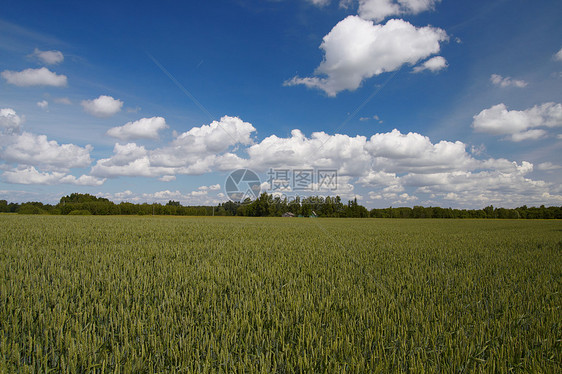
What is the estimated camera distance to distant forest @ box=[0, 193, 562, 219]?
277 ft

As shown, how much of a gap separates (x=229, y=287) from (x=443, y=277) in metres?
4.02

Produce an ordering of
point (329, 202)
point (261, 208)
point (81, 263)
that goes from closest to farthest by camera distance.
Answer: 1. point (81, 263)
2. point (261, 208)
3. point (329, 202)

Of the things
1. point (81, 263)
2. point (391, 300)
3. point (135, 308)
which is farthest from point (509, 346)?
point (81, 263)

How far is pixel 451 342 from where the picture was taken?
8.27 feet

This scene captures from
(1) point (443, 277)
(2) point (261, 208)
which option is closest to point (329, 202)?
(2) point (261, 208)

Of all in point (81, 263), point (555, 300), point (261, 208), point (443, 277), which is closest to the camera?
point (555, 300)

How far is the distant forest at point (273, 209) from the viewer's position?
277 feet

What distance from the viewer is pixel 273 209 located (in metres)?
103

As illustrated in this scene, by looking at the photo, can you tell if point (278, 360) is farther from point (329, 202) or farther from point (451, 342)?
point (329, 202)

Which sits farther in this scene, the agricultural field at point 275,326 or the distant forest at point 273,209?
the distant forest at point 273,209

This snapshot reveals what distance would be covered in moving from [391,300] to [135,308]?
125 inches

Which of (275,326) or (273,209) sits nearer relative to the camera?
(275,326)

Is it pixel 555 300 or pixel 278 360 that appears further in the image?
pixel 555 300

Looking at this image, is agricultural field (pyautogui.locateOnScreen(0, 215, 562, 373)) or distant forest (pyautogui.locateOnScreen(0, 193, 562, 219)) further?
distant forest (pyautogui.locateOnScreen(0, 193, 562, 219))
